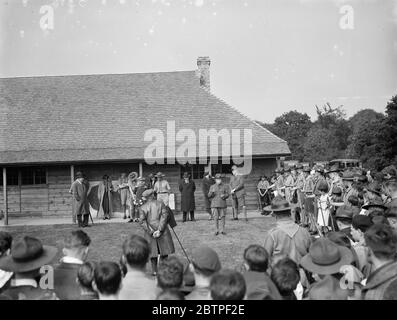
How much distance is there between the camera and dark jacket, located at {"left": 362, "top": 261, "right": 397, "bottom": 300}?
331 centimetres

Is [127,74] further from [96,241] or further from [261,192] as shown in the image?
[96,241]

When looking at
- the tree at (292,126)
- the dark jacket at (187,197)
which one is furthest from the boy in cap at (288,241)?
the tree at (292,126)

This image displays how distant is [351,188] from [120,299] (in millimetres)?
7108

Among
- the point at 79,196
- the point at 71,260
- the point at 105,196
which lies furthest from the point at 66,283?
the point at 105,196

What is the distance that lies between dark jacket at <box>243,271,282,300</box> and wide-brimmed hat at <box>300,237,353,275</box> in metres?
0.61

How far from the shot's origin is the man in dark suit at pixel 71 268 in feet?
13.3

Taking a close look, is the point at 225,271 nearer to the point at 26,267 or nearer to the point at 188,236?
the point at 26,267

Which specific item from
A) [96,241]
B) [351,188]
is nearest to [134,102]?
[96,241]

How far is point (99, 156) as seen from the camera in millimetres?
17438

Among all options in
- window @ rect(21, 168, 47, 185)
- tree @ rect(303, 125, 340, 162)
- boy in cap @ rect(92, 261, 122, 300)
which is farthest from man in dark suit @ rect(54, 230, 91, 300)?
tree @ rect(303, 125, 340, 162)

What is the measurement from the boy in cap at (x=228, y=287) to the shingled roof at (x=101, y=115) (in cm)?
1457

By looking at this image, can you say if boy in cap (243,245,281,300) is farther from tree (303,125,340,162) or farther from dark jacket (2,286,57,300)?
tree (303,125,340,162)

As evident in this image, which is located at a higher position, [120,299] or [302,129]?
[302,129]

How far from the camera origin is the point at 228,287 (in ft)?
9.66
